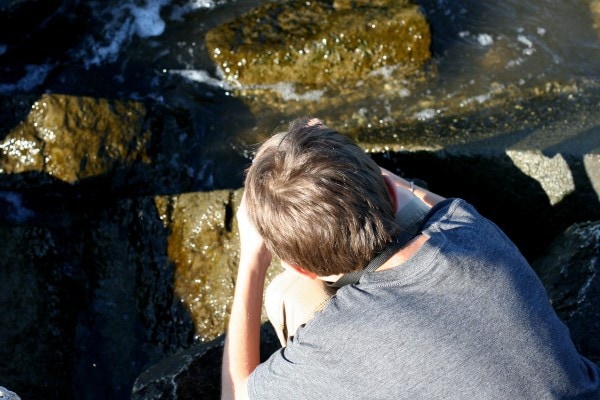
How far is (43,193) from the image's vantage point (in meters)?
4.16

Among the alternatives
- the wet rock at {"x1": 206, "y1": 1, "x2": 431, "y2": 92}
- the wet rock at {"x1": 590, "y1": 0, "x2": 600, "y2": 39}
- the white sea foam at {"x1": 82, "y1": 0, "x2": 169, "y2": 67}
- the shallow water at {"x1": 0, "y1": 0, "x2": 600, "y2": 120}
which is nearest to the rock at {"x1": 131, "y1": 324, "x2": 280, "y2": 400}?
the shallow water at {"x1": 0, "y1": 0, "x2": 600, "y2": 120}

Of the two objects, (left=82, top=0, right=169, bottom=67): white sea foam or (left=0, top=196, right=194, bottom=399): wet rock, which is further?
(left=82, top=0, right=169, bottom=67): white sea foam

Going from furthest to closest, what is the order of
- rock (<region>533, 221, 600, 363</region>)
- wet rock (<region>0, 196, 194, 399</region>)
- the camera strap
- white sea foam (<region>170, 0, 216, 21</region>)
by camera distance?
white sea foam (<region>170, 0, 216, 21</region>) → wet rock (<region>0, 196, 194, 399</region>) → rock (<region>533, 221, 600, 363</region>) → the camera strap

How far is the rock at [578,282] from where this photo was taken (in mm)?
2912

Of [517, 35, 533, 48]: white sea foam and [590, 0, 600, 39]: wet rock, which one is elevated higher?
[590, 0, 600, 39]: wet rock

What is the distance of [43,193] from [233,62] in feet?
5.28

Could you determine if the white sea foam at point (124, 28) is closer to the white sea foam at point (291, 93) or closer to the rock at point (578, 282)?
the white sea foam at point (291, 93)

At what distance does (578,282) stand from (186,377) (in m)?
1.62

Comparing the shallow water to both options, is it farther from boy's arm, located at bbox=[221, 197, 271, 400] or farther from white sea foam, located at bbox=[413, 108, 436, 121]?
boy's arm, located at bbox=[221, 197, 271, 400]

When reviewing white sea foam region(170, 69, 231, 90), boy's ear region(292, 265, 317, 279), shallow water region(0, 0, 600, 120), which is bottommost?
white sea foam region(170, 69, 231, 90)

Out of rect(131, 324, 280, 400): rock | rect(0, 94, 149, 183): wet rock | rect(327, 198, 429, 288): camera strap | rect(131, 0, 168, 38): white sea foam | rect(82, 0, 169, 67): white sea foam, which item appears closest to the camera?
rect(327, 198, 429, 288): camera strap

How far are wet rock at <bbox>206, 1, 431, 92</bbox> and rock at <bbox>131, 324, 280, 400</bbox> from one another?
2447 millimetres

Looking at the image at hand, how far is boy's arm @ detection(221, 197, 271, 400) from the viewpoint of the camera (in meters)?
2.37

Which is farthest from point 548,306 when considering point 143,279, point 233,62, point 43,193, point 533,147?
point 233,62
